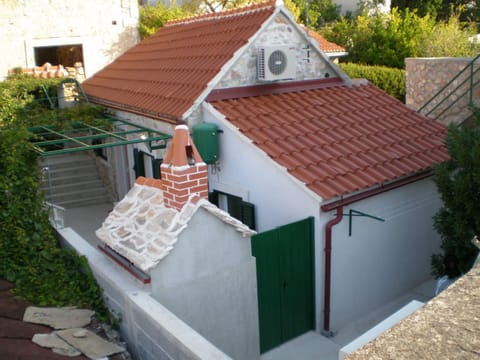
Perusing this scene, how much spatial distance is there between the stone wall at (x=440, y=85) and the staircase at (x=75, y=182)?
887 cm

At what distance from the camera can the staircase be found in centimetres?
1398

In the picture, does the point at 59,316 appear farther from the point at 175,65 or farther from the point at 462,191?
the point at 175,65

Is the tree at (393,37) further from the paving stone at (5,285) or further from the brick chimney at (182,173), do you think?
the paving stone at (5,285)

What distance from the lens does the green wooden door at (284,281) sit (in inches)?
292

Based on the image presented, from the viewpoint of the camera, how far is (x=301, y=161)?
8.17m

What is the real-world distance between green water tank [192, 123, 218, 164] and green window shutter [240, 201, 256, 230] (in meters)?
1.03

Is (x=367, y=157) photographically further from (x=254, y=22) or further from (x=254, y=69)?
(x=254, y=22)

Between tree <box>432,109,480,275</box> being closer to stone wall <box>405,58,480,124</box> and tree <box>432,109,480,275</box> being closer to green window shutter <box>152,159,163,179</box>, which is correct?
stone wall <box>405,58,480,124</box>

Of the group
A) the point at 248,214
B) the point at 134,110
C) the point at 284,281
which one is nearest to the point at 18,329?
the point at 284,281

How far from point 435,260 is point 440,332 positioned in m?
6.53

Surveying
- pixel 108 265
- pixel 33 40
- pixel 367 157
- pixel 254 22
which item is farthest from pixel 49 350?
pixel 33 40

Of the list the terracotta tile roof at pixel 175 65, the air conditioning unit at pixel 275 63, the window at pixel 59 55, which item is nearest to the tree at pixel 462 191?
the air conditioning unit at pixel 275 63

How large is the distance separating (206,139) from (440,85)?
295 inches

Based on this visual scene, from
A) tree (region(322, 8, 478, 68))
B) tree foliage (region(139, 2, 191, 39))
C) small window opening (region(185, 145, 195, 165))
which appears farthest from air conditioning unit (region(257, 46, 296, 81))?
tree foliage (region(139, 2, 191, 39))
